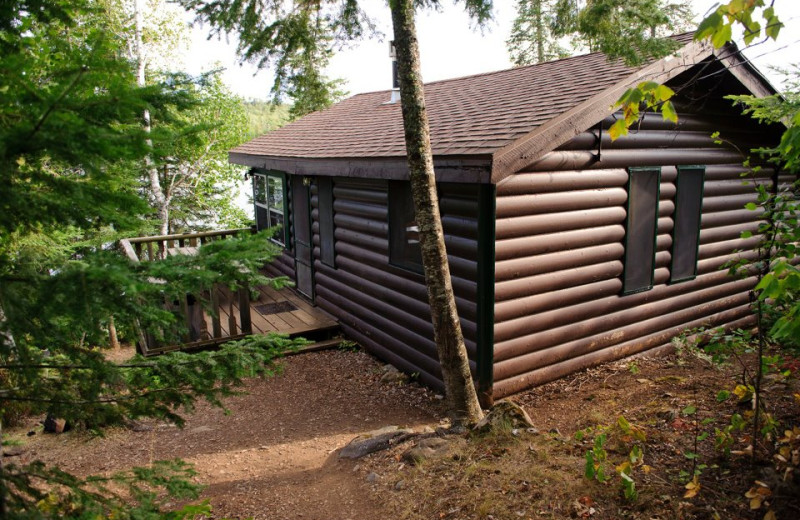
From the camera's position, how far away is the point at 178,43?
21234mm

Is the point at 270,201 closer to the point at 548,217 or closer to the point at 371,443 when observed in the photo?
the point at 548,217

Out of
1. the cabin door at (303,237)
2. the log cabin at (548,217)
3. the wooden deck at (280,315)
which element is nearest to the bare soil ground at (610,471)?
the log cabin at (548,217)

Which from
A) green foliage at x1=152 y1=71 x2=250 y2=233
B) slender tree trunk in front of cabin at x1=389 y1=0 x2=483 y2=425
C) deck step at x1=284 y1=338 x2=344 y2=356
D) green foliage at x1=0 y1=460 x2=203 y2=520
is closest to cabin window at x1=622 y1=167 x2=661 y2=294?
slender tree trunk in front of cabin at x1=389 y1=0 x2=483 y2=425

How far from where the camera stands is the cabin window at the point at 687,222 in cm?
820

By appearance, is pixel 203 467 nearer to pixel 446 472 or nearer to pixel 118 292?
pixel 446 472

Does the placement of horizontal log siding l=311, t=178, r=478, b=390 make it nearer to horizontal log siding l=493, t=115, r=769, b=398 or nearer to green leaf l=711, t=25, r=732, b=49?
horizontal log siding l=493, t=115, r=769, b=398

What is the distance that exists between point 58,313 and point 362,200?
6.89 m

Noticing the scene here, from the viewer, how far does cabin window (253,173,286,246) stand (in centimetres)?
1230

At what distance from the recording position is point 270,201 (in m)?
13.0

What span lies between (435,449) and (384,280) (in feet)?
11.9

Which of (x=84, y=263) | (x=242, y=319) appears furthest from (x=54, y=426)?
(x=84, y=263)

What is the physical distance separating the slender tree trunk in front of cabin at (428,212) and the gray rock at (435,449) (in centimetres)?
32

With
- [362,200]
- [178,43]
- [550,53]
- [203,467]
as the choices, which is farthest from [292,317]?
[550,53]

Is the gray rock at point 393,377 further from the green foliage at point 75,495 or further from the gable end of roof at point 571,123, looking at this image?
the green foliage at point 75,495
